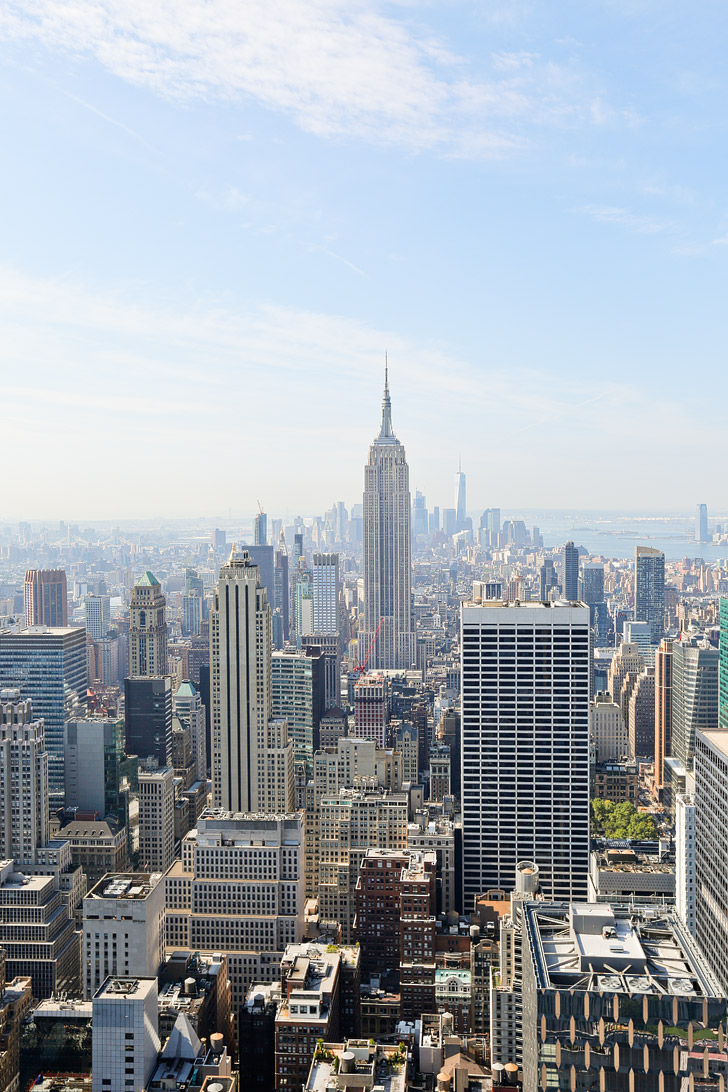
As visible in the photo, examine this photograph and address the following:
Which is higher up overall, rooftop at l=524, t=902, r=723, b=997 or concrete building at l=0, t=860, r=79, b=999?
rooftop at l=524, t=902, r=723, b=997

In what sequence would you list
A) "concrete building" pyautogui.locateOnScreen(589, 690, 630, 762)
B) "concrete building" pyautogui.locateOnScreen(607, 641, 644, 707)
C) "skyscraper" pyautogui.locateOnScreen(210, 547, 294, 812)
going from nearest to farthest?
"skyscraper" pyautogui.locateOnScreen(210, 547, 294, 812)
"concrete building" pyautogui.locateOnScreen(589, 690, 630, 762)
"concrete building" pyautogui.locateOnScreen(607, 641, 644, 707)

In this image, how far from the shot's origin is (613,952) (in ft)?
28.9

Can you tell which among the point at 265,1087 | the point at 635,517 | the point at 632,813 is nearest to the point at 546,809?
the point at 632,813

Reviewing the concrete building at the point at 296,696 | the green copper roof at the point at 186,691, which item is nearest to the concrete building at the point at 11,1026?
the concrete building at the point at 296,696

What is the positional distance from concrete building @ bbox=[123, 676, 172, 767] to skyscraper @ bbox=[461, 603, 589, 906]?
1050cm

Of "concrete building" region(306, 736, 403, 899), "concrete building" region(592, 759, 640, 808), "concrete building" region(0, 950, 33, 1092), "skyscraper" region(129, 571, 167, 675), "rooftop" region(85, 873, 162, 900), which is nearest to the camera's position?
"concrete building" region(0, 950, 33, 1092)

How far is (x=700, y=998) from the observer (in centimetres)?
794

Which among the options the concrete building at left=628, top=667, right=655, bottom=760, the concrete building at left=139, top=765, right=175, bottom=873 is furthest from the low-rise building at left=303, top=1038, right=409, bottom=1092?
the concrete building at left=628, top=667, right=655, bottom=760

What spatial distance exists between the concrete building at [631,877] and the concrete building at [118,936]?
8.06 meters

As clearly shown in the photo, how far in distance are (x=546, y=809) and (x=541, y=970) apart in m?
13.4

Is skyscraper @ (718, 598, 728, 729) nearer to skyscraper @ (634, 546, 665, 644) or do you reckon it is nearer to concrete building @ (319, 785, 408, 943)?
concrete building @ (319, 785, 408, 943)

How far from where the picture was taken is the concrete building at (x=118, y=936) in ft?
48.0

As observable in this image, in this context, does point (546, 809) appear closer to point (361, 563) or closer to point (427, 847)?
point (427, 847)

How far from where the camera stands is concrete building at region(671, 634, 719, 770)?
93.6 ft
